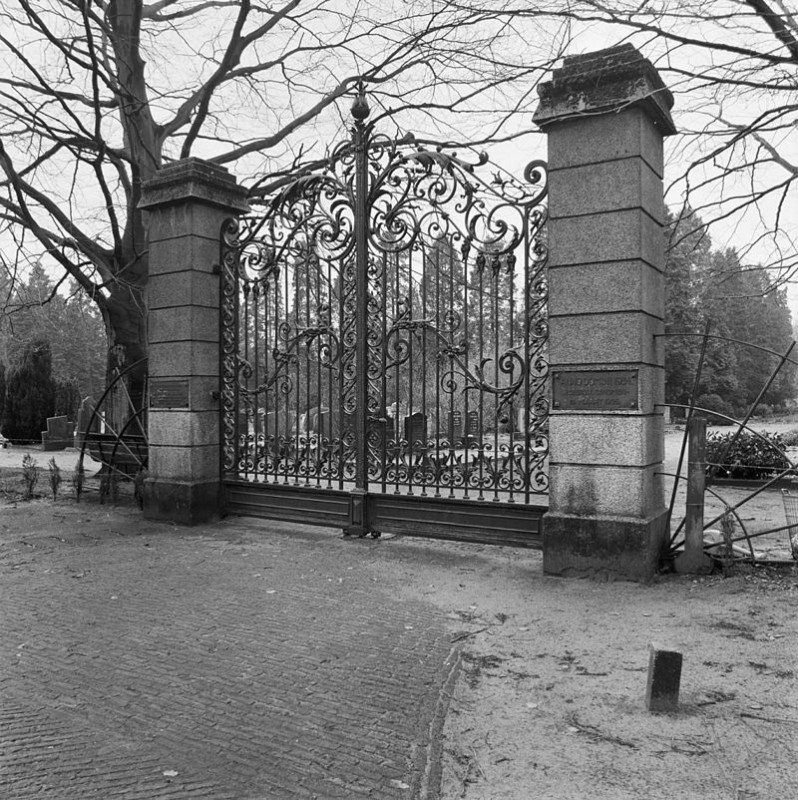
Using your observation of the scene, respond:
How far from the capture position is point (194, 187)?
9.04 m

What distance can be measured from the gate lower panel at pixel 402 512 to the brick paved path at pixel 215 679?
81 centimetres

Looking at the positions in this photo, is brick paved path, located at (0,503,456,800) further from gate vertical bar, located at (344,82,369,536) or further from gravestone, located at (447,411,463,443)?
gravestone, located at (447,411,463,443)

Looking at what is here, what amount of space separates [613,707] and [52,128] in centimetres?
1288

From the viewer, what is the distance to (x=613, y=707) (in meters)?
3.76

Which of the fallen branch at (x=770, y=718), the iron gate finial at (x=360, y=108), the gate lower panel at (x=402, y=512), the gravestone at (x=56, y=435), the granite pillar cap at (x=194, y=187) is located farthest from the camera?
the gravestone at (x=56, y=435)

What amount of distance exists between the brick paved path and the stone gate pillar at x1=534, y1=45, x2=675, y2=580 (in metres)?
1.76

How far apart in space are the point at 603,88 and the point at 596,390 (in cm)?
260

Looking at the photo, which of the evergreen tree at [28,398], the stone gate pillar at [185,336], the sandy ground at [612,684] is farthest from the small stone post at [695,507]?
the evergreen tree at [28,398]

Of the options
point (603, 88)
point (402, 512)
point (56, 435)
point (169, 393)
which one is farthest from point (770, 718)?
point (56, 435)

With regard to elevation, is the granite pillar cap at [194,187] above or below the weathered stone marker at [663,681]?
above

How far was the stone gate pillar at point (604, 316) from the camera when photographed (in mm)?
6152

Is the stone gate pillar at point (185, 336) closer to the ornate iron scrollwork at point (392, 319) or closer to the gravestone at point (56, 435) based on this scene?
the ornate iron scrollwork at point (392, 319)

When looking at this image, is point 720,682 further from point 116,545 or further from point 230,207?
point 230,207

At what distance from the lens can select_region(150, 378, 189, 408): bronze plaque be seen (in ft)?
30.0
